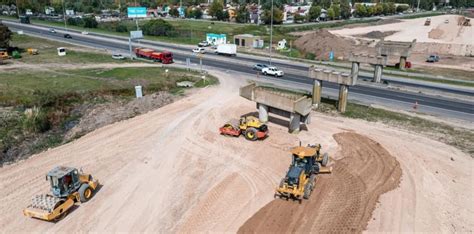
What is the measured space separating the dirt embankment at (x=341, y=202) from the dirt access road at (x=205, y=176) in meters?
0.32

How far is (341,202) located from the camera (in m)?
23.7

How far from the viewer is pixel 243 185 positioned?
26.1 metres

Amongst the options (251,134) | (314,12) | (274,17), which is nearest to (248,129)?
(251,134)

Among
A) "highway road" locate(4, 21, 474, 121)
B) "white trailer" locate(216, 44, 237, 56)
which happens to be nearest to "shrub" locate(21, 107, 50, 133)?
"highway road" locate(4, 21, 474, 121)

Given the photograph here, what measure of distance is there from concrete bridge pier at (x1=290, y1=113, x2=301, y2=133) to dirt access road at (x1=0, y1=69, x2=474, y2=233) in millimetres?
857

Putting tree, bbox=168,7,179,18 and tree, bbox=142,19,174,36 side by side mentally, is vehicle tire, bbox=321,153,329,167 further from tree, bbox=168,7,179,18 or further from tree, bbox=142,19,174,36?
tree, bbox=168,7,179,18

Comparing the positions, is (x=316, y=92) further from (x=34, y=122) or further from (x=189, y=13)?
(x=189, y=13)

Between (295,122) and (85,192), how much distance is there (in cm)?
2003

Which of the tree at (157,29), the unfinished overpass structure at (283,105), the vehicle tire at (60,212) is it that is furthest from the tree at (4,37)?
the vehicle tire at (60,212)

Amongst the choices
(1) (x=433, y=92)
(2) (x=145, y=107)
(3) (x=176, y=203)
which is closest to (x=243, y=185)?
(3) (x=176, y=203)

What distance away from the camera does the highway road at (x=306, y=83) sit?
4707cm

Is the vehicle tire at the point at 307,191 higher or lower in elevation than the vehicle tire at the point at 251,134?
lower

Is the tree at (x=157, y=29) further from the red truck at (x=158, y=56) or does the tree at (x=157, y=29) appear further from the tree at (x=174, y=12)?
the tree at (x=174, y=12)

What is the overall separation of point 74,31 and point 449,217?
119m
